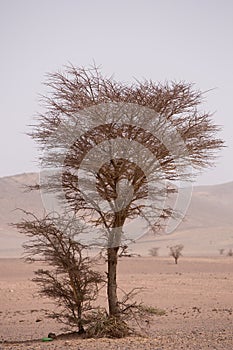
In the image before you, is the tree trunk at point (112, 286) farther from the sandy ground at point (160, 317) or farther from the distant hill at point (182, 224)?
the distant hill at point (182, 224)

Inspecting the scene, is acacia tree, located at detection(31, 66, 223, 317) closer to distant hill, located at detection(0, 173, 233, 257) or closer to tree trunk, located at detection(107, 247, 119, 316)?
tree trunk, located at detection(107, 247, 119, 316)

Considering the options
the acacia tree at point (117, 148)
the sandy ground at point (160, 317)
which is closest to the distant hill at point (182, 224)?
the sandy ground at point (160, 317)

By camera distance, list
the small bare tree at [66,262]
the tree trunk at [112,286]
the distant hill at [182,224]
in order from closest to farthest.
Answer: the small bare tree at [66,262] → the tree trunk at [112,286] → the distant hill at [182,224]

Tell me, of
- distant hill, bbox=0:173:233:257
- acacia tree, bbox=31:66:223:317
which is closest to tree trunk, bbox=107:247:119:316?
acacia tree, bbox=31:66:223:317

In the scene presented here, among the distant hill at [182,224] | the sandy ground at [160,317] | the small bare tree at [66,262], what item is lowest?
the sandy ground at [160,317]

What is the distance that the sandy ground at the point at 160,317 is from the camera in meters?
14.0

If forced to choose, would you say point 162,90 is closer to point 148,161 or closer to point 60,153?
point 148,161

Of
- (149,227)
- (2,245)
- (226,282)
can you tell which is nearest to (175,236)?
(2,245)

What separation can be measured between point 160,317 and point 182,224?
90.9 metres

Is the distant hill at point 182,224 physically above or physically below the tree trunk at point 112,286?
above

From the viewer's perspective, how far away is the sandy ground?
14.0 m

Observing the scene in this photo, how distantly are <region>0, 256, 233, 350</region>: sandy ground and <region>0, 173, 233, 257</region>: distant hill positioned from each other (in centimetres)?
2396

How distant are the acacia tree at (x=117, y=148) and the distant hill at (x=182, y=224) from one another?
46.5 m

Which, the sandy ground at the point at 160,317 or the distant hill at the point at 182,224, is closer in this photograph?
the sandy ground at the point at 160,317
